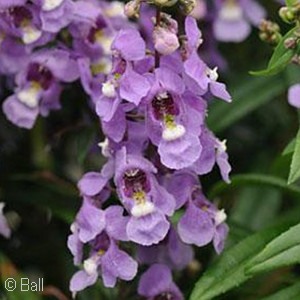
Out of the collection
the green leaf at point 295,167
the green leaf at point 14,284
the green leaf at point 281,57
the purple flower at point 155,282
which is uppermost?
the green leaf at point 281,57

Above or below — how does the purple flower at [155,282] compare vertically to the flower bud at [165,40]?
below

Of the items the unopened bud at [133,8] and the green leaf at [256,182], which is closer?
the unopened bud at [133,8]

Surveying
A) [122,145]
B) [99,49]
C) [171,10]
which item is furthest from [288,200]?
[122,145]

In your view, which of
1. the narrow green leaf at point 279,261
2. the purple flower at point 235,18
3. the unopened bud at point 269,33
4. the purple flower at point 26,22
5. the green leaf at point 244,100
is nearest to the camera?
the narrow green leaf at point 279,261

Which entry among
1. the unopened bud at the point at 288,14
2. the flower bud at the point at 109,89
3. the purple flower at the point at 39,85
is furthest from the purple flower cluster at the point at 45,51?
the unopened bud at the point at 288,14

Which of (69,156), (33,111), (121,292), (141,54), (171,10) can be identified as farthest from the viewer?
(69,156)

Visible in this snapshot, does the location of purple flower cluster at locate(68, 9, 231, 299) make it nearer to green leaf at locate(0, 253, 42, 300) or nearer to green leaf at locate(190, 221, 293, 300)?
green leaf at locate(190, 221, 293, 300)

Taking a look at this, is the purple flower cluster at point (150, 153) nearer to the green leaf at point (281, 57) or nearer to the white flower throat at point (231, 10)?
the green leaf at point (281, 57)

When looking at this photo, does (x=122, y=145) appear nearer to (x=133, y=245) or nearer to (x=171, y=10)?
(x=133, y=245)

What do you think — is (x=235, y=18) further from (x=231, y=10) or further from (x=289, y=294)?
(x=289, y=294)
